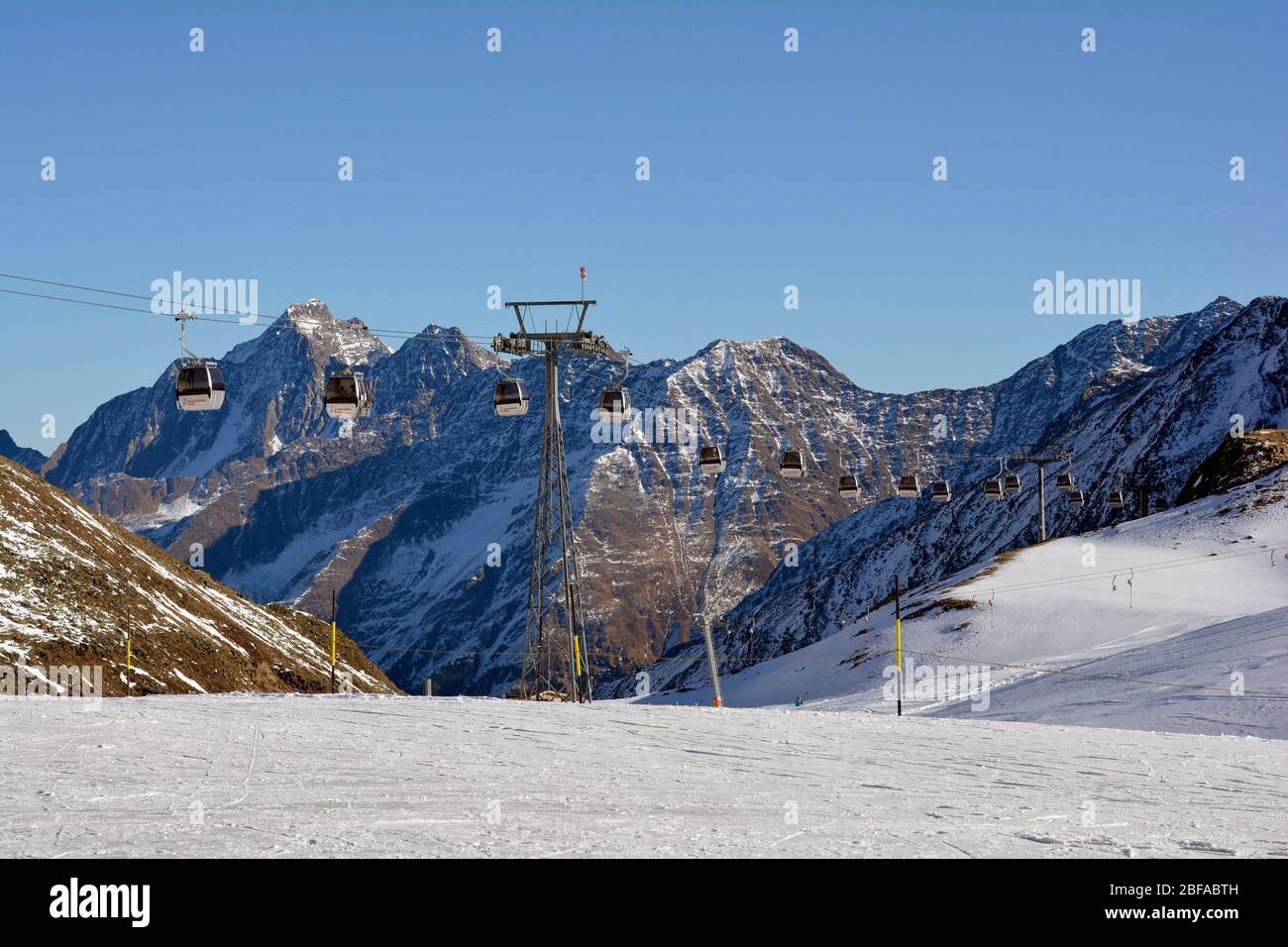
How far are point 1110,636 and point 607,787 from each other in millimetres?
68215

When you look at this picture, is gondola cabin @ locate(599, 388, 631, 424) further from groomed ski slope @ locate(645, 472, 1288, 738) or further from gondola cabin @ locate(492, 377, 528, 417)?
groomed ski slope @ locate(645, 472, 1288, 738)

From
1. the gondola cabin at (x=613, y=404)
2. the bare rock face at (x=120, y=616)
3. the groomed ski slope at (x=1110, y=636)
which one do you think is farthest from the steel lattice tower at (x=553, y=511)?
the bare rock face at (x=120, y=616)

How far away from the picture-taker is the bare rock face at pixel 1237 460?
158250mm

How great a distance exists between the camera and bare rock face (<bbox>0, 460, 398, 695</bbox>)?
84.9 metres

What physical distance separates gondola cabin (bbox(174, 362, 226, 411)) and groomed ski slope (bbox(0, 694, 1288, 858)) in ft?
22.7

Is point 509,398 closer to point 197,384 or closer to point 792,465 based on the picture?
point 197,384

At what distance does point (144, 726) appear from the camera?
3100 cm

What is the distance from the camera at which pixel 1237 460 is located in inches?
6403

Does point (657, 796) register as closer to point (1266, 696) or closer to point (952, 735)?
point (952, 735)

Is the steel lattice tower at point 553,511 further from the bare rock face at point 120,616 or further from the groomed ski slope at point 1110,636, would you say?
the bare rock face at point 120,616

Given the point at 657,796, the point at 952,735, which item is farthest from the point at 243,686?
the point at 657,796

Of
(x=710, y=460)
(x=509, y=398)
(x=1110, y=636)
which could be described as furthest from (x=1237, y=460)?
(x=509, y=398)

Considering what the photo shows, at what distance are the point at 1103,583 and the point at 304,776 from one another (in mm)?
86388

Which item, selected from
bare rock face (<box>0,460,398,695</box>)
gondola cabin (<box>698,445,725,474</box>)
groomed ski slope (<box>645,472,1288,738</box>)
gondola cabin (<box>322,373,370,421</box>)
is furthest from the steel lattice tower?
bare rock face (<box>0,460,398,695</box>)
